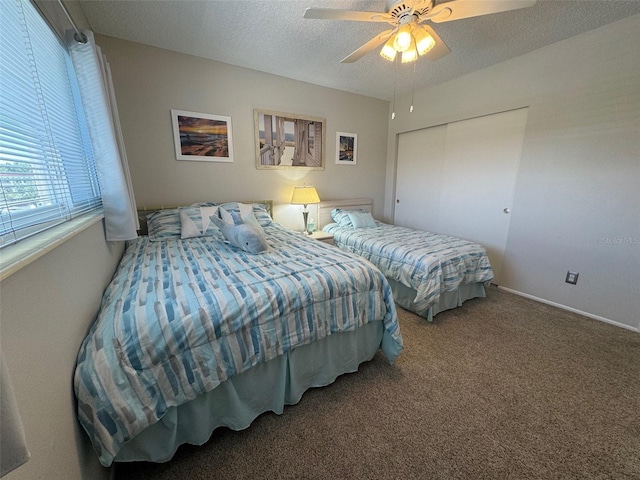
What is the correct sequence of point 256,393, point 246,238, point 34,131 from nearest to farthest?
point 34,131 < point 256,393 < point 246,238

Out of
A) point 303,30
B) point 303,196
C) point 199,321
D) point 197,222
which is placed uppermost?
point 303,30

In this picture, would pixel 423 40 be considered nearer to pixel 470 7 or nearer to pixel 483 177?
pixel 470 7

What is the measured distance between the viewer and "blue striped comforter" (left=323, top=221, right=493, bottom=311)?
2.21 meters

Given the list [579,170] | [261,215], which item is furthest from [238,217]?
[579,170]

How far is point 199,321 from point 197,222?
5.30 ft

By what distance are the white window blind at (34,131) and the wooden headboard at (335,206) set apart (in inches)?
103

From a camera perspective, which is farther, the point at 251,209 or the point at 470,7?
the point at 251,209

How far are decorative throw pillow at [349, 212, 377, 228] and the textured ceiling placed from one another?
5.76 feet

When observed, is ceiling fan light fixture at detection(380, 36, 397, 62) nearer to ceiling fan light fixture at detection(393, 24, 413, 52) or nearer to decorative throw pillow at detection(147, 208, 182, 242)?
ceiling fan light fixture at detection(393, 24, 413, 52)

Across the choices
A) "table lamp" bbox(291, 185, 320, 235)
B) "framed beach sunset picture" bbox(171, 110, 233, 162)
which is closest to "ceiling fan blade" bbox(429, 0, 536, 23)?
"table lamp" bbox(291, 185, 320, 235)

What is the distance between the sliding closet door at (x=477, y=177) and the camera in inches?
112

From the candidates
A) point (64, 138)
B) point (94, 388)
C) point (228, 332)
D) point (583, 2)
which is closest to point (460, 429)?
point (228, 332)

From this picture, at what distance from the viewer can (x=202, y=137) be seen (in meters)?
2.81

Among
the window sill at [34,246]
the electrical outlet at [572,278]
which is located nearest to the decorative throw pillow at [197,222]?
the window sill at [34,246]
